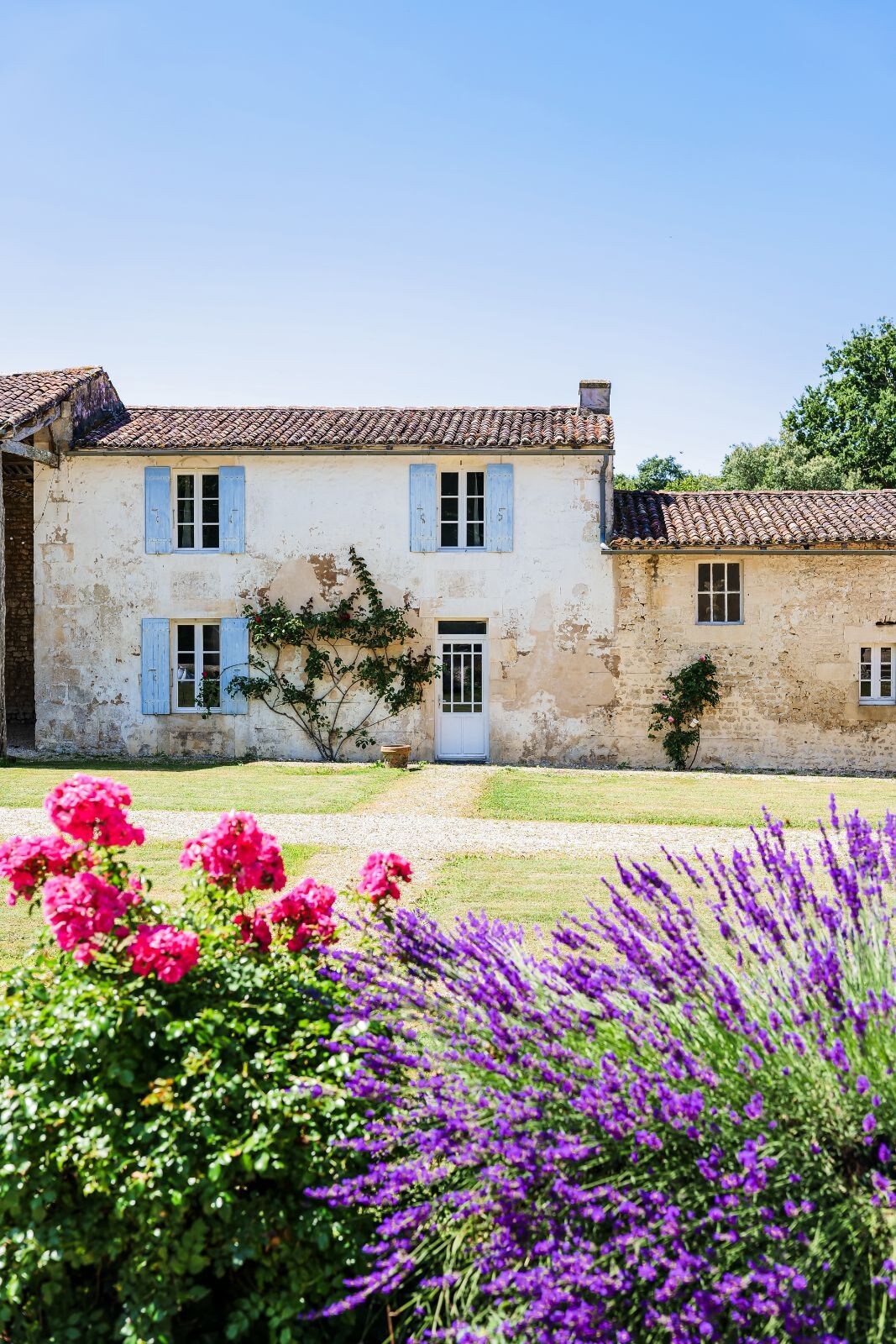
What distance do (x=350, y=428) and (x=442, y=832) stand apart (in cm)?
922

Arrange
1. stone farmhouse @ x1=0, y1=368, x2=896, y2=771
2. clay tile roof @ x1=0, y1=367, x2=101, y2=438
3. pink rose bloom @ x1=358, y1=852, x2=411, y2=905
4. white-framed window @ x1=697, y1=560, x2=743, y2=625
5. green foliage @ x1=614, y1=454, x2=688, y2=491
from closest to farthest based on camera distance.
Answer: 1. pink rose bloom @ x1=358, y1=852, x2=411, y2=905
2. clay tile roof @ x1=0, y1=367, x2=101, y2=438
3. stone farmhouse @ x1=0, y1=368, x2=896, y2=771
4. white-framed window @ x1=697, y1=560, x2=743, y2=625
5. green foliage @ x1=614, y1=454, x2=688, y2=491

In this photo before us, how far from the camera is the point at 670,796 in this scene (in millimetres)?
11625

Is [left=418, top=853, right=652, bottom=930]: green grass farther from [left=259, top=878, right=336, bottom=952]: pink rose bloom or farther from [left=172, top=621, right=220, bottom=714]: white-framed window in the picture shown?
[left=172, top=621, right=220, bottom=714]: white-framed window

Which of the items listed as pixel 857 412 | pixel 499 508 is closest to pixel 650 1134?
pixel 499 508

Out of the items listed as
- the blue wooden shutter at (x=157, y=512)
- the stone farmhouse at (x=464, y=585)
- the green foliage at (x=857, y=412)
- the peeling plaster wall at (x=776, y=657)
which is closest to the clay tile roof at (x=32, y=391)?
the stone farmhouse at (x=464, y=585)

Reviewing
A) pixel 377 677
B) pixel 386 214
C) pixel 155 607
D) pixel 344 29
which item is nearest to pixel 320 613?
pixel 377 677

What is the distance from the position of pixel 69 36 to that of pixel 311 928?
24.9 feet

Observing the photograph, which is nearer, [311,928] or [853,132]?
[311,928]

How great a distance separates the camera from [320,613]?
1551 centimetres

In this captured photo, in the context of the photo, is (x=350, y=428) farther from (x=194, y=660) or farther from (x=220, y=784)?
(x=220, y=784)

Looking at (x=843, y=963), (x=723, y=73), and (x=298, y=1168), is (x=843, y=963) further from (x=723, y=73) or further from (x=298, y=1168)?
(x=723, y=73)

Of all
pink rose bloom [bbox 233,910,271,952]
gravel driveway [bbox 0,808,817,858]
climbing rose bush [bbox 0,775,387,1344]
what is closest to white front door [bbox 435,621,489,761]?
gravel driveway [bbox 0,808,817,858]

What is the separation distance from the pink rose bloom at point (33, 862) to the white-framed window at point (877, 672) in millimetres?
14628

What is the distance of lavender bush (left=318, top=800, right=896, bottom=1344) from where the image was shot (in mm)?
1775
